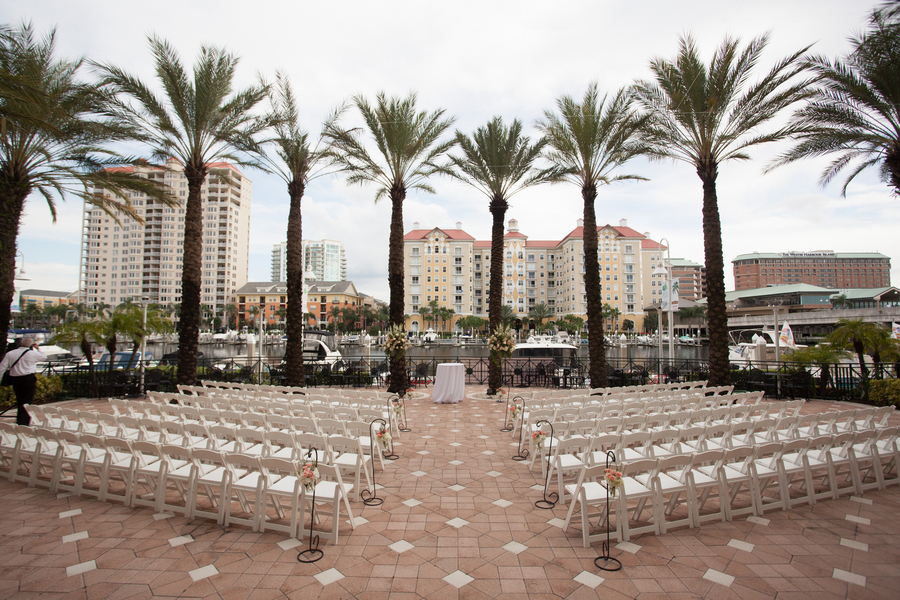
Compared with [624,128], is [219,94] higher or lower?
higher

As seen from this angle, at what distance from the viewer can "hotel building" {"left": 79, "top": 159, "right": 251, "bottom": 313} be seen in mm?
93250

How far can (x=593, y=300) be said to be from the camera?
1434 cm

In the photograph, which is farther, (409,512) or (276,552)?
(409,512)

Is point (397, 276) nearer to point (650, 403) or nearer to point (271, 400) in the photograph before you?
point (271, 400)

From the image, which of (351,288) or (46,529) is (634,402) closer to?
(46,529)

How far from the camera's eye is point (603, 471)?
4406 millimetres

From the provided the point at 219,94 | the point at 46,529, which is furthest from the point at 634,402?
the point at 219,94

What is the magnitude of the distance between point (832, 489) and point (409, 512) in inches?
205

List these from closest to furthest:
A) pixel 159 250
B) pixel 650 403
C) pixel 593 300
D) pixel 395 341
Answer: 1. pixel 650 403
2. pixel 395 341
3. pixel 593 300
4. pixel 159 250

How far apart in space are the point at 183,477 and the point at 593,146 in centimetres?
1434

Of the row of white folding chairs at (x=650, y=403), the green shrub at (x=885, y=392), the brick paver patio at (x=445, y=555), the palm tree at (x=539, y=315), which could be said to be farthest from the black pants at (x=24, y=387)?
the palm tree at (x=539, y=315)

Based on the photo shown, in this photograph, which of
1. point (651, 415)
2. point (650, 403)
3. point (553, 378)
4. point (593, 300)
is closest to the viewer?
point (651, 415)

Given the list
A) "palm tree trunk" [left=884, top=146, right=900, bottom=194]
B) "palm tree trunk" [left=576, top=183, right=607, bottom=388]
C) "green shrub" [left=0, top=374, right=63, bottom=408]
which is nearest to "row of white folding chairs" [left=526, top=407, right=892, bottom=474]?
"palm tree trunk" [left=884, top=146, right=900, bottom=194]

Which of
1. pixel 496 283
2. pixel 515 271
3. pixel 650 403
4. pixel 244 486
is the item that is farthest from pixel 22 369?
pixel 515 271
